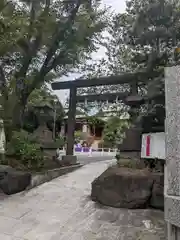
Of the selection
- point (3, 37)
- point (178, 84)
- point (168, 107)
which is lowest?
point (168, 107)

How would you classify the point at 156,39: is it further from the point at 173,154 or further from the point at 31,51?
the point at 173,154

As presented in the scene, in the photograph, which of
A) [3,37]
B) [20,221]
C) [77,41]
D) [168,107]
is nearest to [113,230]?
[20,221]

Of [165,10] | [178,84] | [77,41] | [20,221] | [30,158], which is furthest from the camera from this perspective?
[77,41]

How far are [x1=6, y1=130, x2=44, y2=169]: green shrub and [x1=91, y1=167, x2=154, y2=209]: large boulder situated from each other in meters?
2.20

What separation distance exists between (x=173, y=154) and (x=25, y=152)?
189 inches

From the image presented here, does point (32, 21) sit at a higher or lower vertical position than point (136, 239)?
higher

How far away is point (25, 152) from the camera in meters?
5.96

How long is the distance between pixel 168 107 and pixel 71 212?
9.59 feet

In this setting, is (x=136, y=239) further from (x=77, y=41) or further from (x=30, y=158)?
(x=77, y=41)

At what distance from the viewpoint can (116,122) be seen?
22.8ft

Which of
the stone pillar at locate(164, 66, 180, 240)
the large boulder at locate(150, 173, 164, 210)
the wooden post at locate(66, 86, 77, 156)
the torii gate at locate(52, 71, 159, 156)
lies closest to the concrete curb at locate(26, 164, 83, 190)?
the wooden post at locate(66, 86, 77, 156)

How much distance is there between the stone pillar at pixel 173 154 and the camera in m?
1.59

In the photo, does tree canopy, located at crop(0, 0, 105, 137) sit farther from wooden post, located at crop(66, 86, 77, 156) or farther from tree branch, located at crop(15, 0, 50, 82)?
wooden post, located at crop(66, 86, 77, 156)

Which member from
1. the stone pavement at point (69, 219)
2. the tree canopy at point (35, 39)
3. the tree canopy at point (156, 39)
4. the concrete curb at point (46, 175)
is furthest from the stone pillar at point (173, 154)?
the tree canopy at point (35, 39)
